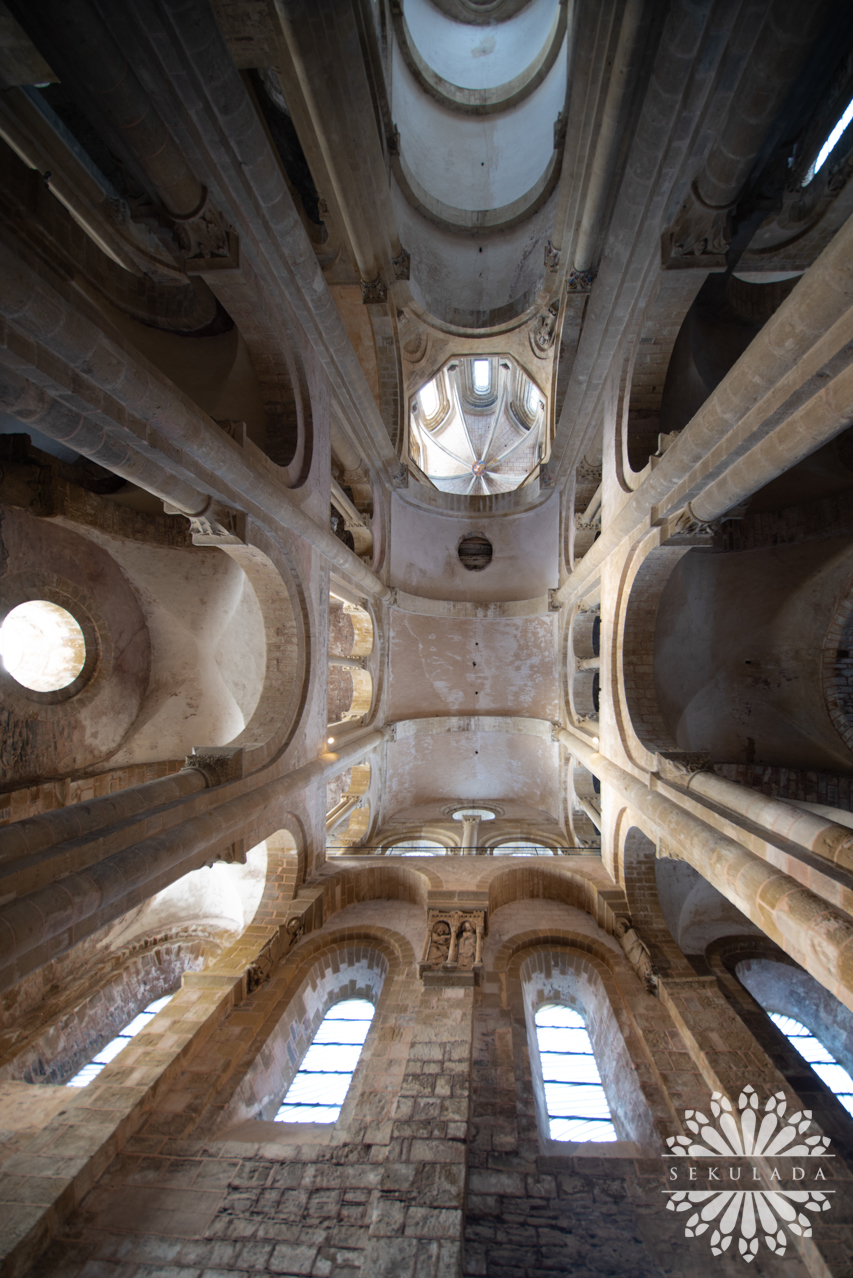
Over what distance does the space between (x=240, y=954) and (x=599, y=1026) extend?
4778mm

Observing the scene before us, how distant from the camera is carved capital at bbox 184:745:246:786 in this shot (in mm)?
5898

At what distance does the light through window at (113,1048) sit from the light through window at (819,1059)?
29.0 feet

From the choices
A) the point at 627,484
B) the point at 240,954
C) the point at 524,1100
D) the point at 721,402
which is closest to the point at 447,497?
the point at 627,484

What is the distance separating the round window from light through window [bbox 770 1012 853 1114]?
1124 centimetres

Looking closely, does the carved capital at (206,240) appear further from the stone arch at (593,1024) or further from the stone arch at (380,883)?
the stone arch at (593,1024)

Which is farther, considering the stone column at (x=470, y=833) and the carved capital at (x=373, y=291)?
the stone column at (x=470, y=833)

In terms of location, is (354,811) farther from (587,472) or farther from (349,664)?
(587,472)

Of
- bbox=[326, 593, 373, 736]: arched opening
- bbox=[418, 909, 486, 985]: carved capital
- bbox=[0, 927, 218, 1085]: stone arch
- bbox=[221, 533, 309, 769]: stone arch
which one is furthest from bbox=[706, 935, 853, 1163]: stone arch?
bbox=[0, 927, 218, 1085]: stone arch

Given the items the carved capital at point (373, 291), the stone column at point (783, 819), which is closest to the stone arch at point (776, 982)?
the stone column at point (783, 819)

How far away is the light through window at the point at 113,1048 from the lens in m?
6.70

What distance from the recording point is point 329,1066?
624cm

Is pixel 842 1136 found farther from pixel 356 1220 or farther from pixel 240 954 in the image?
pixel 240 954

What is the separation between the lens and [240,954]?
21.9 ft

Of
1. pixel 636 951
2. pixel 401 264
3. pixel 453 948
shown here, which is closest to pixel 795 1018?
pixel 636 951
